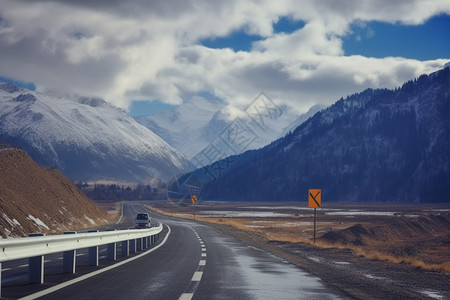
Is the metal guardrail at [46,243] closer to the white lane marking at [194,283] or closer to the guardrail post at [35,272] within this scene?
the guardrail post at [35,272]

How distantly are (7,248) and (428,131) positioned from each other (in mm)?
192787

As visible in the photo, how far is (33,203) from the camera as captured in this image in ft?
161

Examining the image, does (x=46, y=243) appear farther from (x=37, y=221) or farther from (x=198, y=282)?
(x=37, y=221)

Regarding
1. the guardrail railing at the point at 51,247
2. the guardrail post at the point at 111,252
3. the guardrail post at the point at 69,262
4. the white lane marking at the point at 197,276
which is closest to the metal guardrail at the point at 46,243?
the guardrail railing at the point at 51,247

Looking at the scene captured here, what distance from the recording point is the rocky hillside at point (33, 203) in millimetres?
Answer: 37719

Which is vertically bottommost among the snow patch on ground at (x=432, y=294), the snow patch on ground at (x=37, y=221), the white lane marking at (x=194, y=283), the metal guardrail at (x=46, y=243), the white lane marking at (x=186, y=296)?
the snow patch on ground at (x=37, y=221)

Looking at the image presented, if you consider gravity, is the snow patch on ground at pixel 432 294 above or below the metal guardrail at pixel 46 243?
below

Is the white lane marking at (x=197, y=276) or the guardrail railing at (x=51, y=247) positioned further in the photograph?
the white lane marking at (x=197, y=276)

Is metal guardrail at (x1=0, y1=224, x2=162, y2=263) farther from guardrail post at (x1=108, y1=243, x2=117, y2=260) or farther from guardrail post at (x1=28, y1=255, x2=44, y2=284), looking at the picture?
guardrail post at (x1=108, y1=243, x2=117, y2=260)

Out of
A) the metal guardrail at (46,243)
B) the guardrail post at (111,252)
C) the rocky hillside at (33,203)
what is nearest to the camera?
the metal guardrail at (46,243)

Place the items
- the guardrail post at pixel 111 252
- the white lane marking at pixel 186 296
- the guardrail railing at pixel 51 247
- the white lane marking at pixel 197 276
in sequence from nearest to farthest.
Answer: the guardrail railing at pixel 51 247
the white lane marking at pixel 186 296
the white lane marking at pixel 197 276
the guardrail post at pixel 111 252

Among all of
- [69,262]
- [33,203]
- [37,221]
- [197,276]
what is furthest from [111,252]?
[33,203]

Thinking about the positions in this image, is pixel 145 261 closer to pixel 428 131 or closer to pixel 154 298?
pixel 154 298

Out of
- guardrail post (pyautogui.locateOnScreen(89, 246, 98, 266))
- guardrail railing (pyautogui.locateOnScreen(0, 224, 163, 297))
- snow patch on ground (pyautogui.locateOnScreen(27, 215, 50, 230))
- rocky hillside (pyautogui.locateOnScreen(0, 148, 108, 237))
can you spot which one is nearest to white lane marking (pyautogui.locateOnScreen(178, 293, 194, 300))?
guardrail railing (pyautogui.locateOnScreen(0, 224, 163, 297))
